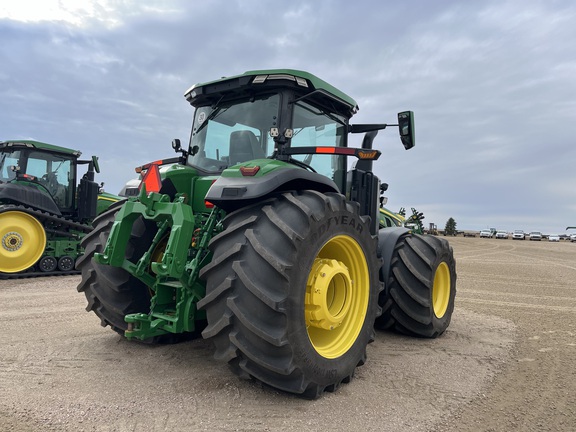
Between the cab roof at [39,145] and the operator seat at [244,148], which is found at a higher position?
the cab roof at [39,145]

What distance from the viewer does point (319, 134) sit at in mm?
4250

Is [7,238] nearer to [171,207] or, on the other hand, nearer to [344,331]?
[171,207]

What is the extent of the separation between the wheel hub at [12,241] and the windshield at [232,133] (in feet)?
24.3

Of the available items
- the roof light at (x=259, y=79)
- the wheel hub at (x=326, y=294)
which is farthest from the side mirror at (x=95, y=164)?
the wheel hub at (x=326, y=294)

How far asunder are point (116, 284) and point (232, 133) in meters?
1.72

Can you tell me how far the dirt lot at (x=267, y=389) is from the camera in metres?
2.65

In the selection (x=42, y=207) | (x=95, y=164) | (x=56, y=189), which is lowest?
(x=42, y=207)

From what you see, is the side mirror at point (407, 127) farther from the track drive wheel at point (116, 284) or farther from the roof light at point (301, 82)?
the track drive wheel at point (116, 284)

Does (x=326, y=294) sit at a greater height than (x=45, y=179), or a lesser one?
lesser

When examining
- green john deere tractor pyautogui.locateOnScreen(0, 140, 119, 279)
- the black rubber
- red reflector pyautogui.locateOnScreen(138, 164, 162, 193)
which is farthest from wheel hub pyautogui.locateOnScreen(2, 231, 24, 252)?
red reflector pyautogui.locateOnScreen(138, 164, 162, 193)

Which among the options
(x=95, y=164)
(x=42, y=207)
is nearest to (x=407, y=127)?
(x=42, y=207)

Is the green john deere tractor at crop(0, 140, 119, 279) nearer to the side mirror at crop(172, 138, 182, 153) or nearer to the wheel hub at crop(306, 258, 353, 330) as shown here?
the side mirror at crop(172, 138, 182, 153)

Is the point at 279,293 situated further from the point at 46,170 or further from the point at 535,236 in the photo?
the point at 535,236

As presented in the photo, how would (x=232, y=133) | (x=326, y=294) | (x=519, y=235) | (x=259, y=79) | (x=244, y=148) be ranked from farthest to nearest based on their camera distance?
(x=519, y=235), (x=232, y=133), (x=244, y=148), (x=259, y=79), (x=326, y=294)
